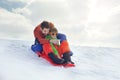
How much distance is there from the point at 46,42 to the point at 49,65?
0.51 metres

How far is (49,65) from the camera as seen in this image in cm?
701

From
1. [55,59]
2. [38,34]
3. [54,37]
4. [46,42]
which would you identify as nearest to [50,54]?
[55,59]

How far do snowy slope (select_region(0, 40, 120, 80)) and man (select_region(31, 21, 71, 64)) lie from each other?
0.20 meters

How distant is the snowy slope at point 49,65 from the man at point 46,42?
0.20 metres

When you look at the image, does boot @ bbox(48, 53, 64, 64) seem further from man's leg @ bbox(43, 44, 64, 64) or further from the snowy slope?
the snowy slope

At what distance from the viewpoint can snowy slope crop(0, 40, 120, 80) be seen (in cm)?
627

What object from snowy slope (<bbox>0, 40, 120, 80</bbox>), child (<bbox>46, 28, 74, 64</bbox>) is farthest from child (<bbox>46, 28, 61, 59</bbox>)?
snowy slope (<bbox>0, 40, 120, 80</bbox>)

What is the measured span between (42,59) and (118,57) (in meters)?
2.74

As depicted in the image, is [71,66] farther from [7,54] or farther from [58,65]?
[7,54]

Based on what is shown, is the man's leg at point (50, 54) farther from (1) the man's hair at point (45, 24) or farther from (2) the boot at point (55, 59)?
(1) the man's hair at point (45, 24)

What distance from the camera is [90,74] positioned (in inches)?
280

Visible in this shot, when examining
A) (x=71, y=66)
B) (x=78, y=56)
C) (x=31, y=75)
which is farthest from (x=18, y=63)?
(x=78, y=56)

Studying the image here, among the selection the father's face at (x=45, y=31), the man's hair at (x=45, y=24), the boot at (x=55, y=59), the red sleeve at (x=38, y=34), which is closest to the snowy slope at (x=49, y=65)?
the boot at (x=55, y=59)

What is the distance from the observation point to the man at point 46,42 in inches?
276
